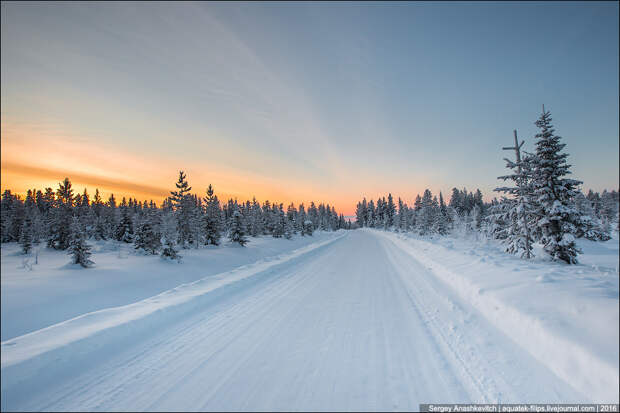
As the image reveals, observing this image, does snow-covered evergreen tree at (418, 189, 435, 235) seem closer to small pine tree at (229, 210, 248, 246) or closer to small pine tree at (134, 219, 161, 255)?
small pine tree at (229, 210, 248, 246)

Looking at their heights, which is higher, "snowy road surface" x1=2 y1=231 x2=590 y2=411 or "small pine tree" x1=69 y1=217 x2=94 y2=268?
"small pine tree" x1=69 y1=217 x2=94 y2=268

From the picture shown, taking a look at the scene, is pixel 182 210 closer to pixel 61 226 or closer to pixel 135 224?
pixel 135 224

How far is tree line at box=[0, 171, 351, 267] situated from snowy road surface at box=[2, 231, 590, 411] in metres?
2.04

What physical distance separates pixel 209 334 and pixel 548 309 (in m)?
A: 6.16

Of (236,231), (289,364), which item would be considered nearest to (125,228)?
(236,231)

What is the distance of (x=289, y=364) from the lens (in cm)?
346

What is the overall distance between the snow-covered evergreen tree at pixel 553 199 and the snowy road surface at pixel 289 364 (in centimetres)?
765

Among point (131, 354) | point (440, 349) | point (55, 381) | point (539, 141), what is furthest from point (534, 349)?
point (539, 141)

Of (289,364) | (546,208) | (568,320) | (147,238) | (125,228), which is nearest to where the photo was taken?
(568,320)

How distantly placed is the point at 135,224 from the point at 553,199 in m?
32.9

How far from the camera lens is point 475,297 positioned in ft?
19.5

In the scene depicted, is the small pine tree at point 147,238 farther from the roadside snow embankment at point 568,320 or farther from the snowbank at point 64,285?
the roadside snow embankment at point 568,320

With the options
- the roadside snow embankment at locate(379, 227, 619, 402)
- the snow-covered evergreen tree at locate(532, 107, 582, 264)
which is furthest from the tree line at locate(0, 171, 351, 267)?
the snow-covered evergreen tree at locate(532, 107, 582, 264)

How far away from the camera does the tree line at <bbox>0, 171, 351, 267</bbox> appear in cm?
561
